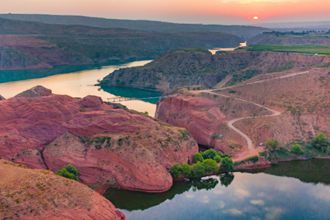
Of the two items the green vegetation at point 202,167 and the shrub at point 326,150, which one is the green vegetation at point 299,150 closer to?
the shrub at point 326,150

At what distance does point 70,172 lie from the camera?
242ft

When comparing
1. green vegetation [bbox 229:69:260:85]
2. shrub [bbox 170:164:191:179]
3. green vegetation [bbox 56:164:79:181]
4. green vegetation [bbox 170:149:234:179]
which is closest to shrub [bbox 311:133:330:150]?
green vegetation [bbox 170:149:234:179]

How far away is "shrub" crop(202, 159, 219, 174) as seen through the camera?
263 feet

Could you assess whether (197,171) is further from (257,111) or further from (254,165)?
(257,111)

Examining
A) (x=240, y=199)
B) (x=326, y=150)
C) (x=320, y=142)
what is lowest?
(x=240, y=199)

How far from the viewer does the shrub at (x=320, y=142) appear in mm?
93375

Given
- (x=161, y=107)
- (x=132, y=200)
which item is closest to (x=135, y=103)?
(x=161, y=107)

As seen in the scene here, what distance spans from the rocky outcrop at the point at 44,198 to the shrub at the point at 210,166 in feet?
82.4

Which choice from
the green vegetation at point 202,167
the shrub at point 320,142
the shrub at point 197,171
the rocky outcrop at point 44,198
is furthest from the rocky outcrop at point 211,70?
the rocky outcrop at point 44,198

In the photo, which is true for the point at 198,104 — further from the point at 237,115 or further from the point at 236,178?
the point at 236,178

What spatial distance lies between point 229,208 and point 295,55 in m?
105

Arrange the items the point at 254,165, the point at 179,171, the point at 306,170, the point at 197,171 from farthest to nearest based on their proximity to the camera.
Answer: the point at 254,165, the point at 306,170, the point at 197,171, the point at 179,171

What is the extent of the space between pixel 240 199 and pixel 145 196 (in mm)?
15973

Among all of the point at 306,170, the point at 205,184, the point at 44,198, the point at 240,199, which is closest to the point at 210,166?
the point at 205,184
